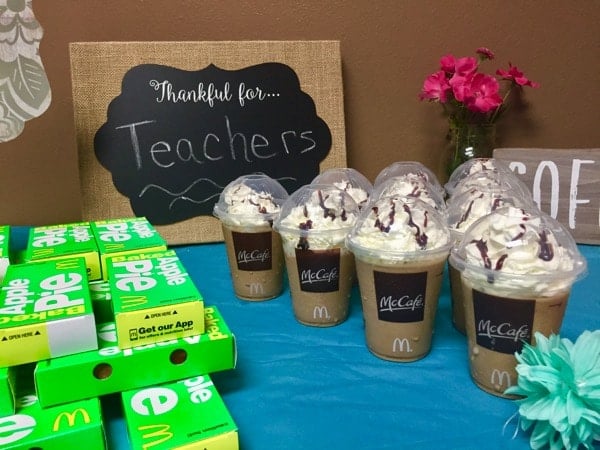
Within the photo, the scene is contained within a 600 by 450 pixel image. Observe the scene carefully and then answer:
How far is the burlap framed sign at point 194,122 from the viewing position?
151cm

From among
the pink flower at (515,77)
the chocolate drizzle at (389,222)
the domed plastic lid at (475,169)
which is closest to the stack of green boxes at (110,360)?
the chocolate drizzle at (389,222)

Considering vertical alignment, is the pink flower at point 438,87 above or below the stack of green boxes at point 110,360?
above

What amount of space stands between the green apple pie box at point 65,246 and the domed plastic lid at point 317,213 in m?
0.40

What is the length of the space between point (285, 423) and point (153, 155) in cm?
104

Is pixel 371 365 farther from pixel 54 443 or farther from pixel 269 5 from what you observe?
pixel 269 5

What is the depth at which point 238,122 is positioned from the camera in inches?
64.5

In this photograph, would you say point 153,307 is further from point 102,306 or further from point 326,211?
point 326,211

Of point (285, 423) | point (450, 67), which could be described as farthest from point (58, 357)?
point (450, 67)

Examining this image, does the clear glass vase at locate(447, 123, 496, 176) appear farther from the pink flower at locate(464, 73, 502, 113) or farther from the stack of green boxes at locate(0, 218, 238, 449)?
the stack of green boxes at locate(0, 218, 238, 449)

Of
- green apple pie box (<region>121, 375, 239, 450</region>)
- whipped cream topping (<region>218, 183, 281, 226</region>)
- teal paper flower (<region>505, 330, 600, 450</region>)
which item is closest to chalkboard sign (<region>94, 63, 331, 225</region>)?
whipped cream topping (<region>218, 183, 281, 226</region>)

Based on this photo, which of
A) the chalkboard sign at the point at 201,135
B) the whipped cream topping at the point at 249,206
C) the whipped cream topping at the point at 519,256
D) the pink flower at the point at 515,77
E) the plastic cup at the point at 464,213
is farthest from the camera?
the pink flower at the point at 515,77

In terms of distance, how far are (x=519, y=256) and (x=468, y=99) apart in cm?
94

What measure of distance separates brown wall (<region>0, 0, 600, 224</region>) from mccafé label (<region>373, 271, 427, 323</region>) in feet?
3.24

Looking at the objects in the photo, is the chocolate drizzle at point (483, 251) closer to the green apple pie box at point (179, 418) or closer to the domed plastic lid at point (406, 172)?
the green apple pie box at point (179, 418)
